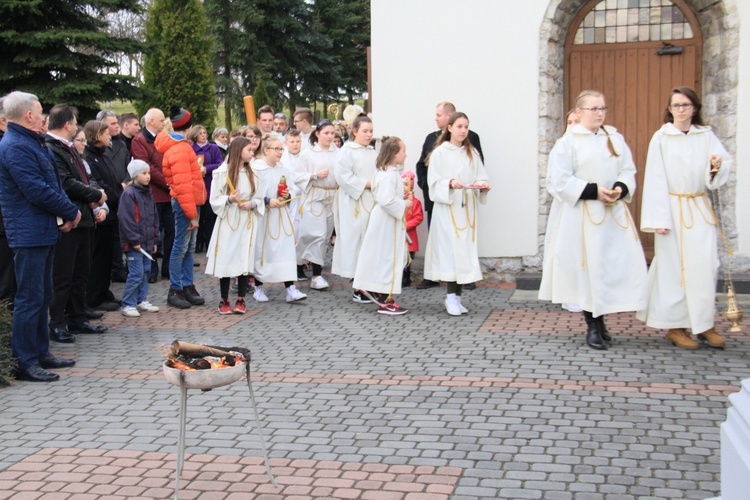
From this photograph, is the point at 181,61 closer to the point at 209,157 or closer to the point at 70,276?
the point at 209,157

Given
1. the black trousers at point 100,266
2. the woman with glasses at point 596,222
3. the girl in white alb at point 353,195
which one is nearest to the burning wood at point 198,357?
the woman with glasses at point 596,222

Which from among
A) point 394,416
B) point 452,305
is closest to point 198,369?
point 394,416

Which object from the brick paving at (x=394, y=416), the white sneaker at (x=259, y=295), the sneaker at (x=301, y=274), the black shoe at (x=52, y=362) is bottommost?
the brick paving at (x=394, y=416)

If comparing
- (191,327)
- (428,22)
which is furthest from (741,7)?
(191,327)

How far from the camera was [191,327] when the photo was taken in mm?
8719

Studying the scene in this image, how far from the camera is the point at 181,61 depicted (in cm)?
2177

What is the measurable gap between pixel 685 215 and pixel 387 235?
2982 mm

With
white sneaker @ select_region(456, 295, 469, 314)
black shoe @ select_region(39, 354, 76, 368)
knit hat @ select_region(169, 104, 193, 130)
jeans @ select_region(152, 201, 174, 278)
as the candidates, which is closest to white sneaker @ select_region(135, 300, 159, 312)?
jeans @ select_region(152, 201, 174, 278)

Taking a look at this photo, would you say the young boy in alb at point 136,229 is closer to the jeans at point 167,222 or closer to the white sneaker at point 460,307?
the jeans at point 167,222

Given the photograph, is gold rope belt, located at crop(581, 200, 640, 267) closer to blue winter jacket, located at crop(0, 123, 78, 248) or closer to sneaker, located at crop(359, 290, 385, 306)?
sneaker, located at crop(359, 290, 385, 306)

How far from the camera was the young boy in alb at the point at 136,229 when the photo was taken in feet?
30.1

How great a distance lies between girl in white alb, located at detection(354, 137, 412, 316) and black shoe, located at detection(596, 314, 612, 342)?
217 cm

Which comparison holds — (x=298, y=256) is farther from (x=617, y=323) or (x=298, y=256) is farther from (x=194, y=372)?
(x=194, y=372)

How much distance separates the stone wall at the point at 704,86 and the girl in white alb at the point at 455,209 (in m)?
1.78
